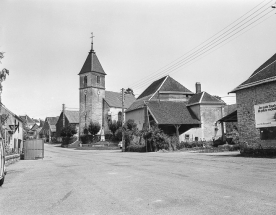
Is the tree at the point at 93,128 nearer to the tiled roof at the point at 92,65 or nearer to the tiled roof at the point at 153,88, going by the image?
the tiled roof at the point at 92,65

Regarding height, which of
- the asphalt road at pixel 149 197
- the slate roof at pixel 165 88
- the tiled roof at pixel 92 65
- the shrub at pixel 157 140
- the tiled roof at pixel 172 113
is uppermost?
the tiled roof at pixel 92 65

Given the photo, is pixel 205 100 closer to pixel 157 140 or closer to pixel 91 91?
pixel 157 140

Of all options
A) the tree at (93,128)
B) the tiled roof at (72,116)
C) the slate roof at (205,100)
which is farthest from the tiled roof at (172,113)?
the tiled roof at (72,116)

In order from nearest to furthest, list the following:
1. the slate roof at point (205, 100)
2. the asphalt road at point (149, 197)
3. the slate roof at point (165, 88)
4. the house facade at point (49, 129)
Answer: the asphalt road at point (149, 197), the slate roof at point (205, 100), the slate roof at point (165, 88), the house facade at point (49, 129)

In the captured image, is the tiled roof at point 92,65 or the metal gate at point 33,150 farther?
the tiled roof at point 92,65

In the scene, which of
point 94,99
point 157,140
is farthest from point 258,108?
point 94,99

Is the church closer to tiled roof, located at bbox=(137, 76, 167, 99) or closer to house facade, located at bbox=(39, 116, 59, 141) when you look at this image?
tiled roof, located at bbox=(137, 76, 167, 99)

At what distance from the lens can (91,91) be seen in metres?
64.4

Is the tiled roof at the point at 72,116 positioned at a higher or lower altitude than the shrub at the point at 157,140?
higher

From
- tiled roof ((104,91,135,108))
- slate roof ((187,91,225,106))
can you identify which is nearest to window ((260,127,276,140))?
slate roof ((187,91,225,106))

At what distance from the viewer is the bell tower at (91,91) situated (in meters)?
63.8

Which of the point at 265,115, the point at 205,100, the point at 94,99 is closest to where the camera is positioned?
the point at 265,115

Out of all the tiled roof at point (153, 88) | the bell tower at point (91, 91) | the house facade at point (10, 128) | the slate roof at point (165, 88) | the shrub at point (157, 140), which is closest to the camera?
the house facade at point (10, 128)

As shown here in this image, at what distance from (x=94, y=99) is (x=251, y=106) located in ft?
155
